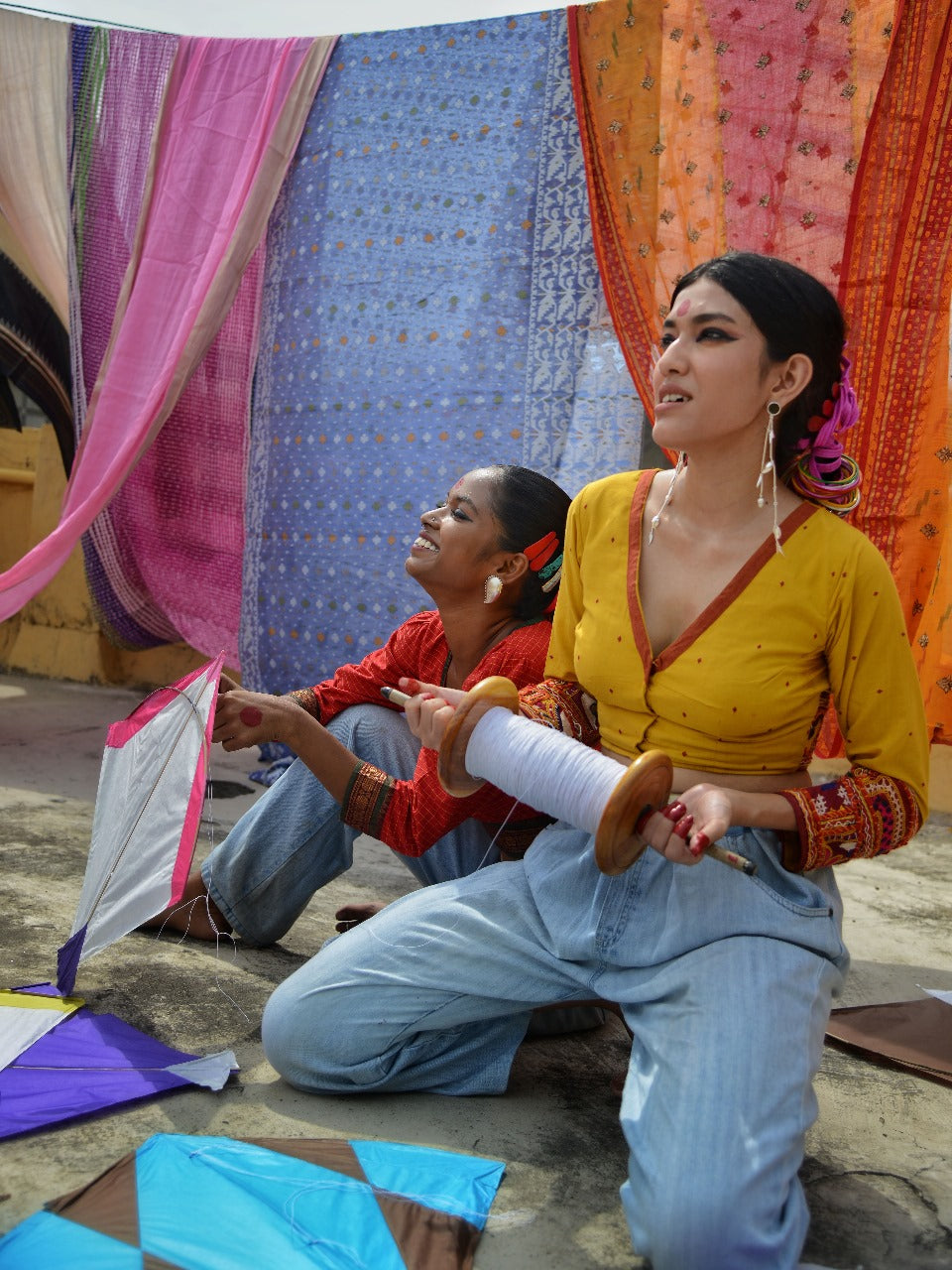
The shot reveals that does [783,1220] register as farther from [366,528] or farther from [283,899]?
[366,528]

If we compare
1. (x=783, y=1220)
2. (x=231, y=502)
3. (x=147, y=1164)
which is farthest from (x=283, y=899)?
(x=231, y=502)

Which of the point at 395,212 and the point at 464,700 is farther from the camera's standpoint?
the point at 395,212

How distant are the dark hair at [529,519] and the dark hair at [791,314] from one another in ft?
2.07

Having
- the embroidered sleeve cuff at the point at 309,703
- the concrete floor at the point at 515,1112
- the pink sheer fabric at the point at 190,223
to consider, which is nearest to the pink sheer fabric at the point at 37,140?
the pink sheer fabric at the point at 190,223

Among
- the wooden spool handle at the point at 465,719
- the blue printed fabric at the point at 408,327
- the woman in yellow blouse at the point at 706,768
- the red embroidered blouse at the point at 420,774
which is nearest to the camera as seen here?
the woman in yellow blouse at the point at 706,768

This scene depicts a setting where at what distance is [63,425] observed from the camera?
176 inches

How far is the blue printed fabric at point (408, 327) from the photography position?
3.50 meters

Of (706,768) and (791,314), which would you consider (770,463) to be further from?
(706,768)

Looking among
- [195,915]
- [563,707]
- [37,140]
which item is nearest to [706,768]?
[563,707]

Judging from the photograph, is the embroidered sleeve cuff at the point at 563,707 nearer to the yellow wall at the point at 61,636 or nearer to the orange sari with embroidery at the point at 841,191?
the orange sari with embroidery at the point at 841,191

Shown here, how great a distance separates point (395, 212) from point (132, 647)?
1933 millimetres

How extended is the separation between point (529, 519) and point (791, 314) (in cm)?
72

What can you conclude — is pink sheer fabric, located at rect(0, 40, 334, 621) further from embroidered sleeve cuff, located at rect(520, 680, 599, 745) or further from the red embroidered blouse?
embroidered sleeve cuff, located at rect(520, 680, 599, 745)

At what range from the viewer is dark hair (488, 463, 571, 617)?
2441 millimetres
